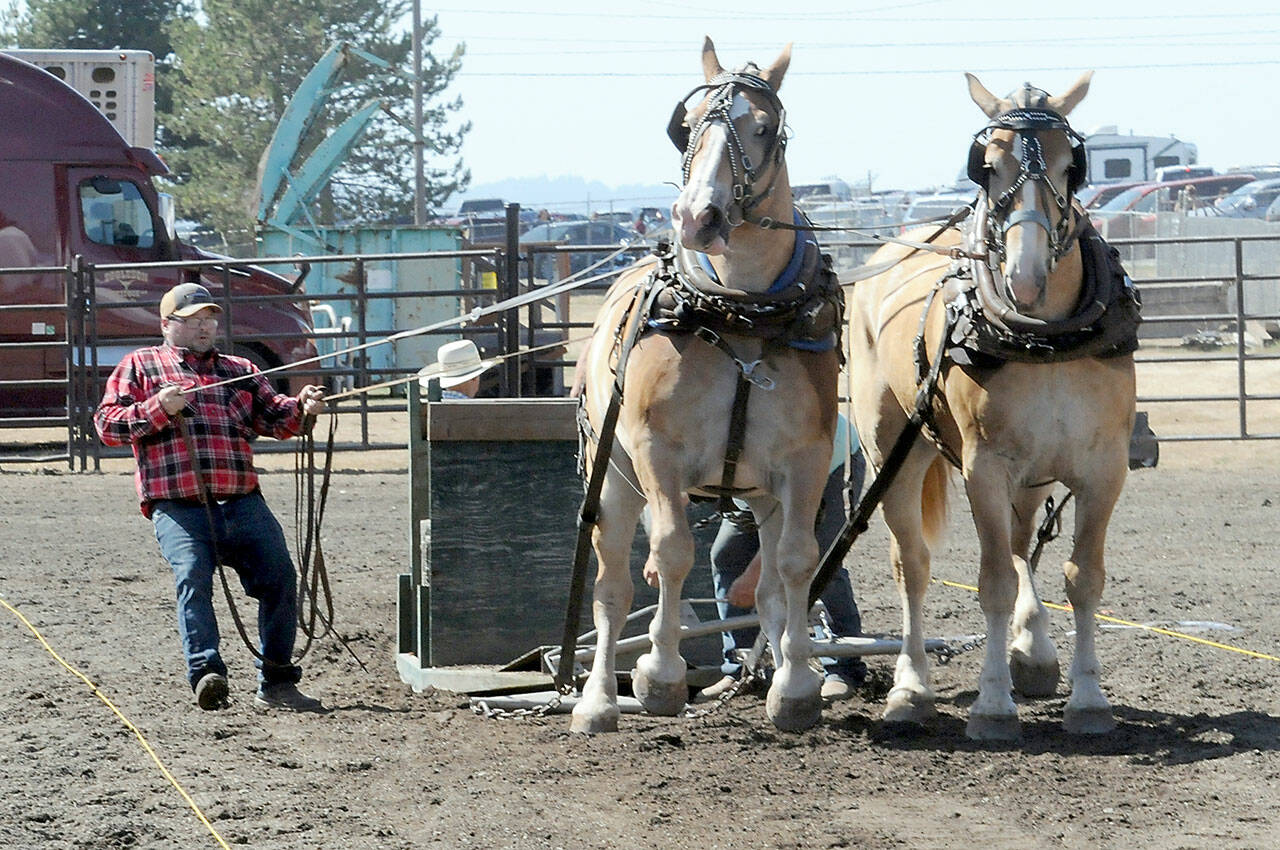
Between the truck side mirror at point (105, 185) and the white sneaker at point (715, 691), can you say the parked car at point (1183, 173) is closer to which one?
the truck side mirror at point (105, 185)

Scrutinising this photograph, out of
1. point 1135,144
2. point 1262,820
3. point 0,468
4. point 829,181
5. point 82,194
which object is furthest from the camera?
point 829,181

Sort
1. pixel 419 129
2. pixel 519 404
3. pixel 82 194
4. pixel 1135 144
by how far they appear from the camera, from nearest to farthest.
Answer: pixel 519 404
pixel 82 194
pixel 419 129
pixel 1135 144

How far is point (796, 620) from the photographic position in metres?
5.24

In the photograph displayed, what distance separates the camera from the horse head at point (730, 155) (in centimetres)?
488

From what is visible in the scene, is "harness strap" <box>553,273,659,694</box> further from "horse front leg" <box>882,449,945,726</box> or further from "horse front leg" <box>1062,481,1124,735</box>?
"horse front leg" <box>1062,481,1124,735</box>

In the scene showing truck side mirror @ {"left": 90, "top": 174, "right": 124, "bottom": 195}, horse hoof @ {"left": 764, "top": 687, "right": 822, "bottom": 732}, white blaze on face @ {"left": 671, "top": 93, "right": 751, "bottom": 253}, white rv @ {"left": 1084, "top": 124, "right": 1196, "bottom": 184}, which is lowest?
horse hoof @ {"left": 764, "top": 687, "right": 822, "bottom": 732}

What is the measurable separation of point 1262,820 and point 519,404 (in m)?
3.24

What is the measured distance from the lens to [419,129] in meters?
33.8

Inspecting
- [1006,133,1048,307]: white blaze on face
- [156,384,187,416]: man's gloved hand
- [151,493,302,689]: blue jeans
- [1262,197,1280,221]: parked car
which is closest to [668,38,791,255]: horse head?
[1006,133,1048,307]: white blaze on face

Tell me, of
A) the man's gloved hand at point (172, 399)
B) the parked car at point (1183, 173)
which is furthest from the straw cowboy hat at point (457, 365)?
the parked car at point (1183, 173)

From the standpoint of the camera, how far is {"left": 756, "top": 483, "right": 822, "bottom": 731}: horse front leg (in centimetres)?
518

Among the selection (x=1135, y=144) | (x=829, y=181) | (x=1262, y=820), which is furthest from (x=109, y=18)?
(x=1262, y=820)

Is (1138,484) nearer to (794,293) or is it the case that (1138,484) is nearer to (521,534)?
(521,534)

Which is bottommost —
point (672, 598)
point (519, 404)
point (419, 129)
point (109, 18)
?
point (672, 598)
